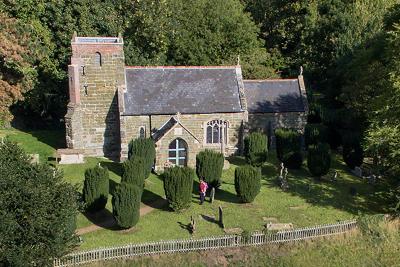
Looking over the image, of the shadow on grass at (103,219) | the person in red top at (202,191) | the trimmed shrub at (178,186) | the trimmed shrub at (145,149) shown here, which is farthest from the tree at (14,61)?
the person in red top at (202,191)

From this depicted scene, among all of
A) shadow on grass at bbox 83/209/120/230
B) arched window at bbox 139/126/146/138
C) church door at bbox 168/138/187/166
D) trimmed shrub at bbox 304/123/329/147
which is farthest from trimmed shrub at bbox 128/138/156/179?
trimmed shrub at bbox 304/123/329/147

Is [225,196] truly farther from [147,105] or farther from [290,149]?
[147,105]

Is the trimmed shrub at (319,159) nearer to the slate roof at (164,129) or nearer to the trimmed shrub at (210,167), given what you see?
the trimmed shrub at (210,167)

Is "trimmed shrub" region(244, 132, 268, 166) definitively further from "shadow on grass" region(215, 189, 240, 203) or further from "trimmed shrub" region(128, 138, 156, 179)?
"trimmed shrub" region(128, 138, 156, 179)

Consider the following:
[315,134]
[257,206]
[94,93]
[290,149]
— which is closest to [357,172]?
[315,134]

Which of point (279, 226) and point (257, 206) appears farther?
point (257, 206)
